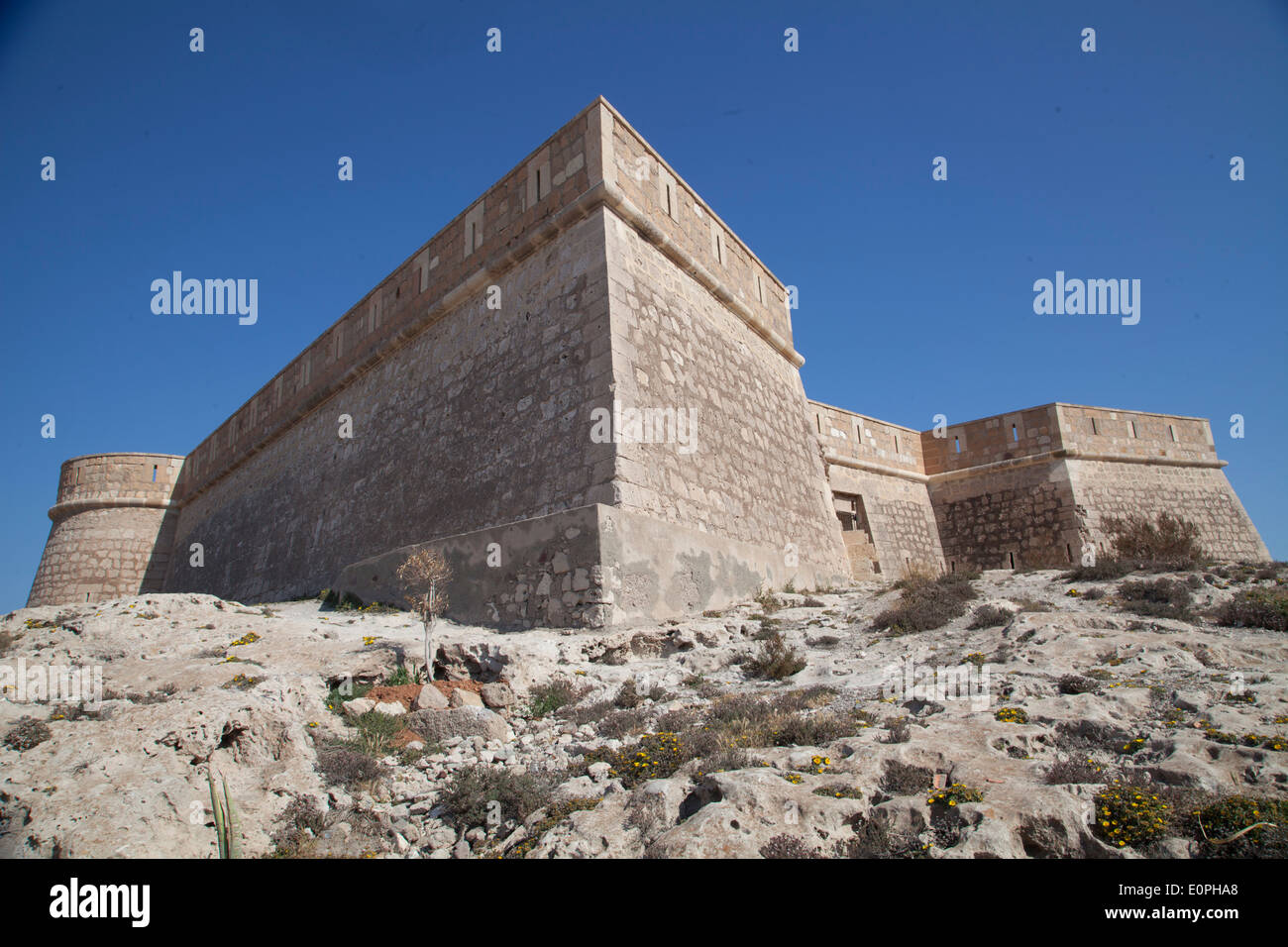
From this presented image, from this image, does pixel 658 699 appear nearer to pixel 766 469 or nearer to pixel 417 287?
pixel 766 469

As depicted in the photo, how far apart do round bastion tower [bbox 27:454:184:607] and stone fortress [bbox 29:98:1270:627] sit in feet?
10.4

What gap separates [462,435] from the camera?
9.43 m

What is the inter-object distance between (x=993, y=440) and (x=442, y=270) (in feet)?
45.8

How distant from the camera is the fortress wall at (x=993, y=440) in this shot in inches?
672

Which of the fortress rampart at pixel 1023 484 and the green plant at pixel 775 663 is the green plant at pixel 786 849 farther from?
the fortress rampart at pixel 1023 484

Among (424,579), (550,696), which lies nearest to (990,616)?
(550,696)

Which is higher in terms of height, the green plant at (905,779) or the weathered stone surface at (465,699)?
the weathered stone surface at (465,699)

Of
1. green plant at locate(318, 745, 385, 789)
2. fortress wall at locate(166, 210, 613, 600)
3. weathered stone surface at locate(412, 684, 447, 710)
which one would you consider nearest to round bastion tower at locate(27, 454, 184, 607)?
fortress wall at locate(166, 210, 613, 600)

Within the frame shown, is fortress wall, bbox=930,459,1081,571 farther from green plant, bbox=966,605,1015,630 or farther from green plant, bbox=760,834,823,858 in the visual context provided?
green plant, bbox=760,834,823,858

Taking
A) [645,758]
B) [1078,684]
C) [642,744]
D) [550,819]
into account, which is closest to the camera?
[550,819]

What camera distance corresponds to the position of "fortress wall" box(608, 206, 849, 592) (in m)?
7.78

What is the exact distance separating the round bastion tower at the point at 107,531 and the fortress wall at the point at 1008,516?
2194 centimetres

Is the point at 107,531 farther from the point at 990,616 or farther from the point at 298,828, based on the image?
the point at 990,616

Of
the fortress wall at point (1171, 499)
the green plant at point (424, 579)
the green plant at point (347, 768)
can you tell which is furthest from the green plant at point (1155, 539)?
the green plant at point (347, 768)
